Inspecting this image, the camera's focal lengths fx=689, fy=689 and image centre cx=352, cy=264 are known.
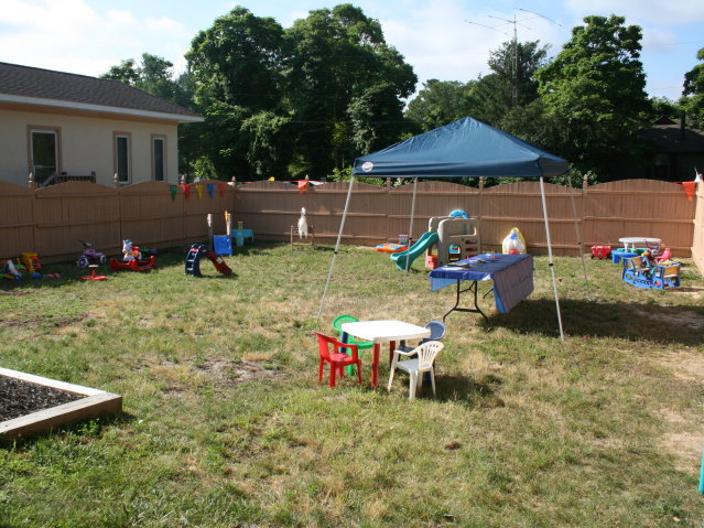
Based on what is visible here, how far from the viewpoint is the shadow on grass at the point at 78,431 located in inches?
180

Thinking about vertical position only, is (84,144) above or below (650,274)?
above

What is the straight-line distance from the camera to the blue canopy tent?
867 centimetres

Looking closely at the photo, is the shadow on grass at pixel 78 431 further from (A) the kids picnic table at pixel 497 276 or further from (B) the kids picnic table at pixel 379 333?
→ (A) the kids picnic table at pixel 497 276

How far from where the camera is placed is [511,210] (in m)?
16.7

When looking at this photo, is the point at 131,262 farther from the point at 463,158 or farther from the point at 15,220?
the point at 463,158

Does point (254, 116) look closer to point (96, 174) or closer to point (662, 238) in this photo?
point (96, 174)

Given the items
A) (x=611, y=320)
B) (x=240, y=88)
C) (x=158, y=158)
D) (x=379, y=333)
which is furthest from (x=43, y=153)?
(x=240, y=88)

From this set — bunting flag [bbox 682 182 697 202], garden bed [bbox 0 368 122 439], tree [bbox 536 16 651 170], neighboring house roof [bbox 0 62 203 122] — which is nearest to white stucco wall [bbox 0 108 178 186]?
neighboring house roof [bbox 0 62 203 122]

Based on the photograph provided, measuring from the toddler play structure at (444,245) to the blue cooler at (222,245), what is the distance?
417 cm

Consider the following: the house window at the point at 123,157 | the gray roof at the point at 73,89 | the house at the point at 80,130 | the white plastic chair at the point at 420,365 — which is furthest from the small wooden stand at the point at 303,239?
the white plastic chair at the point at 420,365

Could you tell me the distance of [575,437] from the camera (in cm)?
523

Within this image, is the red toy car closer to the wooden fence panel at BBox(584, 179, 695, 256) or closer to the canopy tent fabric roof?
the wooden fence panel at BBox(584, 179, 695, 256)

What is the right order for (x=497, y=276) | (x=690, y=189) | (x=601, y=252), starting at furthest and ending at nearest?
(x=601, y=252) → (x=690, y=189) → (x=497, y=276)

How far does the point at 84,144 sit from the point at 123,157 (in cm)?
155
